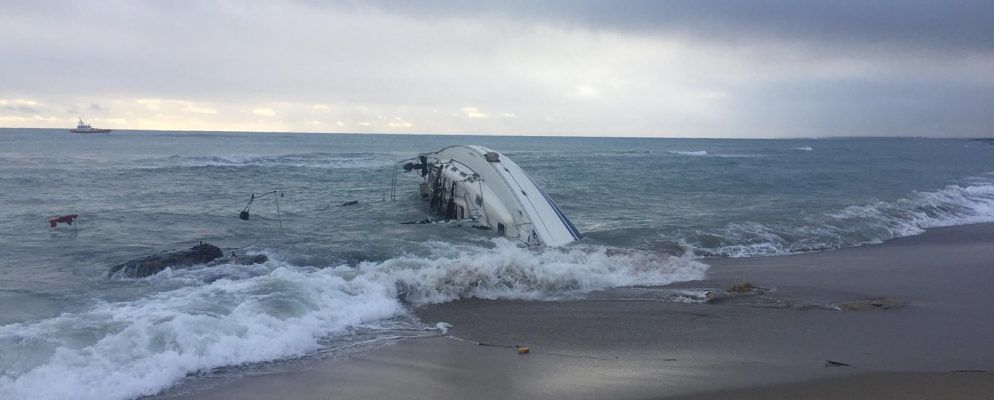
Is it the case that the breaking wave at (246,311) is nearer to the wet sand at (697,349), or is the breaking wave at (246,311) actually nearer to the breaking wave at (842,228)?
the wet sand at (697,349)

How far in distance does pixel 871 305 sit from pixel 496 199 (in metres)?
7.30

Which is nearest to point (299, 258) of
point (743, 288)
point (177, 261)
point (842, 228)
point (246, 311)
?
point (177, 261)

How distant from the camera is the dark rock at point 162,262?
917 cm

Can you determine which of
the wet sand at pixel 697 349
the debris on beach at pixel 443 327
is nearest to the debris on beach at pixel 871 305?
the wet sand at pixel 697 349

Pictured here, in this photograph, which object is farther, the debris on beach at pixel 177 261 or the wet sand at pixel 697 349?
the debris on beach at pixel 177 261

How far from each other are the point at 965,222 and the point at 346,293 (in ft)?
55.7

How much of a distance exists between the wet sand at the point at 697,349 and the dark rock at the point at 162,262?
419 centimetres

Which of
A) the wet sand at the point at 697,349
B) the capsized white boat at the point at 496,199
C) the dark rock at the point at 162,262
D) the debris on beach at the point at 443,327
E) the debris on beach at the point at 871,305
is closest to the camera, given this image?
the wet sand at the point at 697,349

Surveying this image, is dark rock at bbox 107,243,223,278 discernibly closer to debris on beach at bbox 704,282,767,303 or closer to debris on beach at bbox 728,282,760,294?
debris on beach at bbox 704,282,767,303

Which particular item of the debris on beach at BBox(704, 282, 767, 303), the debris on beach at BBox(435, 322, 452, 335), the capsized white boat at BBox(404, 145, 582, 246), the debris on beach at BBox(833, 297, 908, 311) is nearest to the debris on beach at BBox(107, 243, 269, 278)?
the debris on beach at BBox(435, 322, 452, 335)

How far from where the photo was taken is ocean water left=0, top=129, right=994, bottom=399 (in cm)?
588

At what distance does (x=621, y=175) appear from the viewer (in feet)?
107

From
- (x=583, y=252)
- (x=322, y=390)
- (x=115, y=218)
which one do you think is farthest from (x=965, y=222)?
(x=115, y=218)

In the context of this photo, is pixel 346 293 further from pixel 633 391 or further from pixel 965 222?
pixel 965 222
